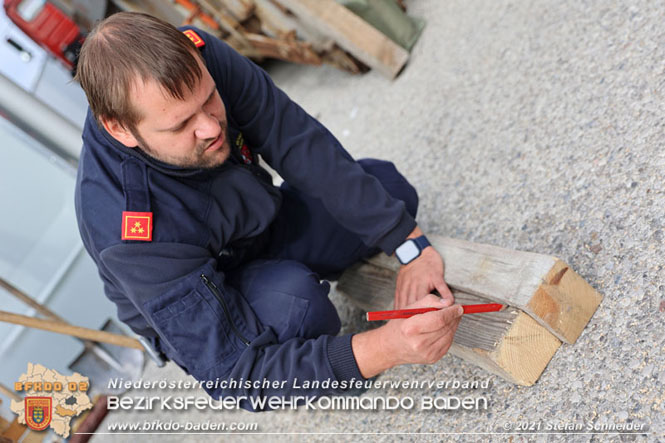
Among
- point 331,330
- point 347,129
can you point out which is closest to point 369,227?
point 331,330

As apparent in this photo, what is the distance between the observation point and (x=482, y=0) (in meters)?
2.84

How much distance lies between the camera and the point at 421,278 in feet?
5.20

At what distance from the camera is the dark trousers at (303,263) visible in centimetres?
151

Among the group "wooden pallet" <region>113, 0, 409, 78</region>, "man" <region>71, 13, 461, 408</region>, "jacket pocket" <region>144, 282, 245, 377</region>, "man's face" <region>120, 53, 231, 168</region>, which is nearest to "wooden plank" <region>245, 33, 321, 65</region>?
"wooden pallet" <region>113, 0, 409, 78</region>

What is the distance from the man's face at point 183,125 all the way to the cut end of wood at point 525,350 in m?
0.84

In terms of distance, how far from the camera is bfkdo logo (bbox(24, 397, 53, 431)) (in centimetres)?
180

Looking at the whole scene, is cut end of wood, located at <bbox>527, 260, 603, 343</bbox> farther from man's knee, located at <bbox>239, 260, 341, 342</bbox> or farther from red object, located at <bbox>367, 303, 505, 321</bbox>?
man's knee, located at <bbox>239, 260, 341, 342</bbox>

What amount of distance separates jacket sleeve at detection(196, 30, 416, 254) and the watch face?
2 centimetres

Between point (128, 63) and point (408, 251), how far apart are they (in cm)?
92

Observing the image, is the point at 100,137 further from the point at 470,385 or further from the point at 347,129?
the point at 347,129

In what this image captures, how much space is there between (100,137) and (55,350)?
6.69ft

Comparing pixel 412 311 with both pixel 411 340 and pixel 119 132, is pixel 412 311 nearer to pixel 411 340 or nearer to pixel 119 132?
pixel 411 340

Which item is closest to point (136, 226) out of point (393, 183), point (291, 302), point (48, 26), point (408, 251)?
point (291, 302)

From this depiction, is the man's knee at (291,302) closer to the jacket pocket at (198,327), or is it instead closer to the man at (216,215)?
the man at (216,215)
